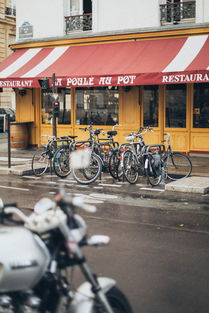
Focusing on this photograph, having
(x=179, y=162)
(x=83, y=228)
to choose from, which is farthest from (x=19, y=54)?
(x=83, y=228)

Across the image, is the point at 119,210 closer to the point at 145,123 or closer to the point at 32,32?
the point at 145,123

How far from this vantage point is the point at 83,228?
10.3ft

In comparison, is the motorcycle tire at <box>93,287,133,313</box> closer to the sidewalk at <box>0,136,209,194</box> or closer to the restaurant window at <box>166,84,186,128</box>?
the sidewalk at <box>0,136,209,194</box>

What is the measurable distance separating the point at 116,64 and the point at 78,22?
3.08m

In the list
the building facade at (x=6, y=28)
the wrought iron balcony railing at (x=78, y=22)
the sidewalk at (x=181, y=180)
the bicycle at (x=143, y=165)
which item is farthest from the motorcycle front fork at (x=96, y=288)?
the building facade at (x=6, y=28)

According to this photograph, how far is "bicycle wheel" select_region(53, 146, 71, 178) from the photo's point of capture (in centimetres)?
1273

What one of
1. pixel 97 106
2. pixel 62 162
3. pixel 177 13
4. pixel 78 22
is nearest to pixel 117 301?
pixel 62 162

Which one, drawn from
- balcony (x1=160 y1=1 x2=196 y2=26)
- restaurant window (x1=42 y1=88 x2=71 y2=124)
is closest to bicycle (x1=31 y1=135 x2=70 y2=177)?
restaurant window (x1=42 y1=88 x2=71 y2=124)

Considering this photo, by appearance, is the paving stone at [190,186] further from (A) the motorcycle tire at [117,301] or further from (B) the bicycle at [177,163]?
(A) the motorcycle tire at [117,301]

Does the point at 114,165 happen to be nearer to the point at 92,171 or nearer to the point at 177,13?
the point at 92,171

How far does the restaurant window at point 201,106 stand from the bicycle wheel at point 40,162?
581cm

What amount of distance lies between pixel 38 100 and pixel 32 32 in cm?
262

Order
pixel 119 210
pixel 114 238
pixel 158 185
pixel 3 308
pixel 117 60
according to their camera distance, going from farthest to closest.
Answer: pixel 117 60 → pixel 158 185 → pixel 119 210 → pixel 114 238 → pixel 3 308

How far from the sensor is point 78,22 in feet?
62.2
